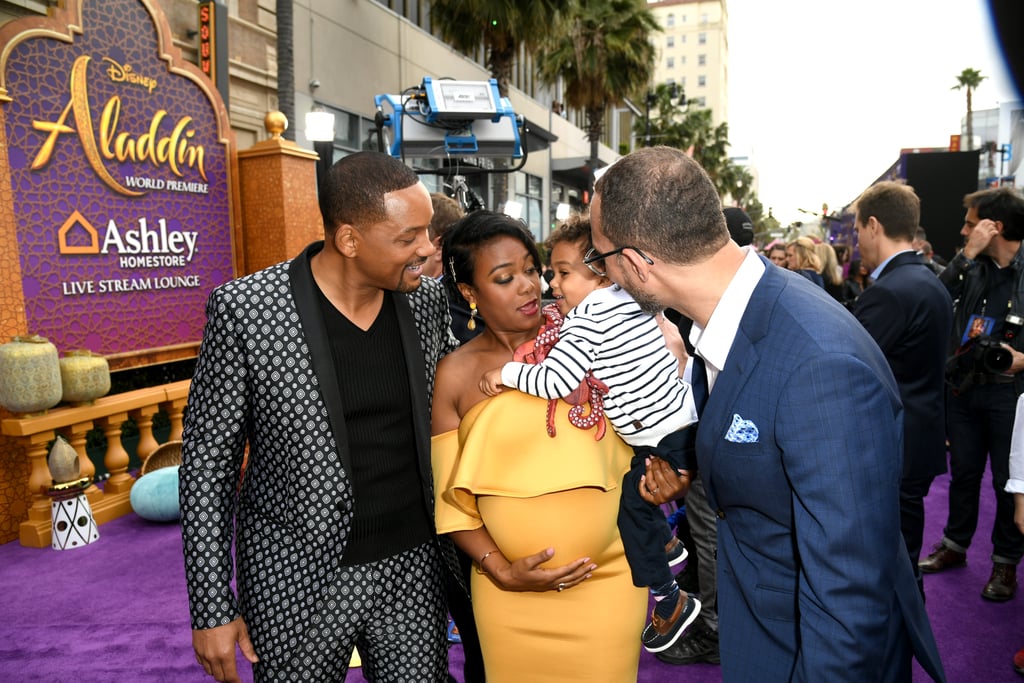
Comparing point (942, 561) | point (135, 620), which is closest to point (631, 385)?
point (135, 620)

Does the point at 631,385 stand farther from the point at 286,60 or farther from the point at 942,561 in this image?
the point at 286,60

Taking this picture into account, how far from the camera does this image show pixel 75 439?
18.6ft

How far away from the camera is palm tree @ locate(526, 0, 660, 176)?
2147cm

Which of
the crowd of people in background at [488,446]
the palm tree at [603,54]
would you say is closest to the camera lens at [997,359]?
the crowd of people in background at [488,446]

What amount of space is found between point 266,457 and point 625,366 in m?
1.10

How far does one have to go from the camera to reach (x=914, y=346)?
374 centimetres

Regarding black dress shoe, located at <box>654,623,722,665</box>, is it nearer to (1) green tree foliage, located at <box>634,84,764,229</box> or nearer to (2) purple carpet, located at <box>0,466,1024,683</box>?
(2) purple carpet, located at <box>0,466,1024,683</box>

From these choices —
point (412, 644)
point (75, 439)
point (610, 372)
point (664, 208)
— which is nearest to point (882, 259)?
point (610, 372)

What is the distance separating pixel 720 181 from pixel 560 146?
1376 inches

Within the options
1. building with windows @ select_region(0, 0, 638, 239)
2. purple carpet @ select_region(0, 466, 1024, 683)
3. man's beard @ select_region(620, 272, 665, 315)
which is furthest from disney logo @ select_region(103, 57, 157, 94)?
man's beard @ select_region(620, 272, 665, 315)

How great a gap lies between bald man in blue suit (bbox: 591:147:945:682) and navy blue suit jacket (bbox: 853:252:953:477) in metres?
2.36

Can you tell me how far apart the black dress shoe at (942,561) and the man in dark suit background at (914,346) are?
955 millimetres

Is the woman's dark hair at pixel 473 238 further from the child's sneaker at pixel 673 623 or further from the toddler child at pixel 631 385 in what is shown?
the child's sneaker at pixel 673 623

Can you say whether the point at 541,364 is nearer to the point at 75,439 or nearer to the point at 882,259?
the point at 882,259
